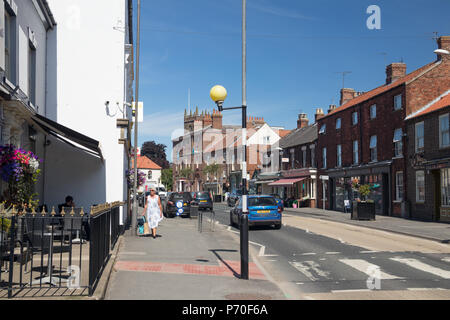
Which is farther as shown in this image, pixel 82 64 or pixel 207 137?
pixel 207 137

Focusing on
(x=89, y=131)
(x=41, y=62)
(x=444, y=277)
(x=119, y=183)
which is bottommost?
(x=444, y=277)

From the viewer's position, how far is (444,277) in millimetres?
9328

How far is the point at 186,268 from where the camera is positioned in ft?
32.7

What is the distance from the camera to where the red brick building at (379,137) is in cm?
2845

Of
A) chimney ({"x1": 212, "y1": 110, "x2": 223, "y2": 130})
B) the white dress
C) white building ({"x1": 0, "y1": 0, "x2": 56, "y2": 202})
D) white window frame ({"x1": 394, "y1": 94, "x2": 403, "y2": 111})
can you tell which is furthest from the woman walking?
chimney ({"x1": 212, "y1": 110, "x2": 223, "y2": 130})

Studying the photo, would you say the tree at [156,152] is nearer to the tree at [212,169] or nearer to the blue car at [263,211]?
the tree at [212,169]

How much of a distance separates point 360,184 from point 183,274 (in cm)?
2773

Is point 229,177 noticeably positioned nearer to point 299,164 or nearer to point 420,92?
point 299,164

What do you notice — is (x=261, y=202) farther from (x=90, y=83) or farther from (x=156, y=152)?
(x=156, y=152)

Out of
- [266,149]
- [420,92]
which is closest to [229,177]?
[266,149]

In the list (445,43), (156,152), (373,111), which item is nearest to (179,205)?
(373,111)

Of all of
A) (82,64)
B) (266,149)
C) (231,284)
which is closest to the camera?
(231,284)

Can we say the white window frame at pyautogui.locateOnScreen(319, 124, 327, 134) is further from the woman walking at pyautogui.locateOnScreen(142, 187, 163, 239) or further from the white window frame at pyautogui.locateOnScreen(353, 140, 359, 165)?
the woman walking at pyautogui.locateOnScreen(142, 187, 163, 239)
